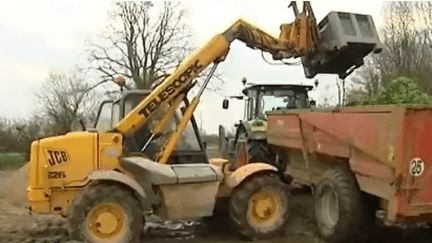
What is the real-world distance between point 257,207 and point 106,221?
2.09 m

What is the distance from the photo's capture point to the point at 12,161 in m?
21.2

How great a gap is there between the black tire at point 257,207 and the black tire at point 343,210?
0.69 m

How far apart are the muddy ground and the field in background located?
10612mm

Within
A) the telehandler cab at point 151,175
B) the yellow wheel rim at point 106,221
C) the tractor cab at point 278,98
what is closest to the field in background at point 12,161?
the tractor cab at point 278,98

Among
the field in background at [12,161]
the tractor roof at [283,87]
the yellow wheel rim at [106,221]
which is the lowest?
the field in background at [12,161]

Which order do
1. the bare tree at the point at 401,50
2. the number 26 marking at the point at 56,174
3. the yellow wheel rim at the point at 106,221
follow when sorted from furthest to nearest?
the bare tree at the point at 401,50 < the number 26 marking at the point at 56,174 < the yellow wheel rim at the point at 106,221

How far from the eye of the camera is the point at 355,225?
21.6ft

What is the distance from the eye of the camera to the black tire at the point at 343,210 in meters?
6.57

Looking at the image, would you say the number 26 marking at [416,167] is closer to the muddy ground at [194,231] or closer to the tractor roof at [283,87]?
the muddy ground at [194,231]

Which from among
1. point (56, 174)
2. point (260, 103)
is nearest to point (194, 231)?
point (56, 174)

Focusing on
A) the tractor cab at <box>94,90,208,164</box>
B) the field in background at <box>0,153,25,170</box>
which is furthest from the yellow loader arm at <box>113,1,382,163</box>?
the field in background at <box>0,153,25,170</box>

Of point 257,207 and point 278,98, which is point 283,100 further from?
point 257,207

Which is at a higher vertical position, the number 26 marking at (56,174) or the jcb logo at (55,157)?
the jcb logo at (55,157)

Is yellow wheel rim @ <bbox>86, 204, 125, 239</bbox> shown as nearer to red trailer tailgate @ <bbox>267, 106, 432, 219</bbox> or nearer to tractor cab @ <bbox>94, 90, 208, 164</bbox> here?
tractor cab @ <bbox>94, 90, 208, 164</bbox>
